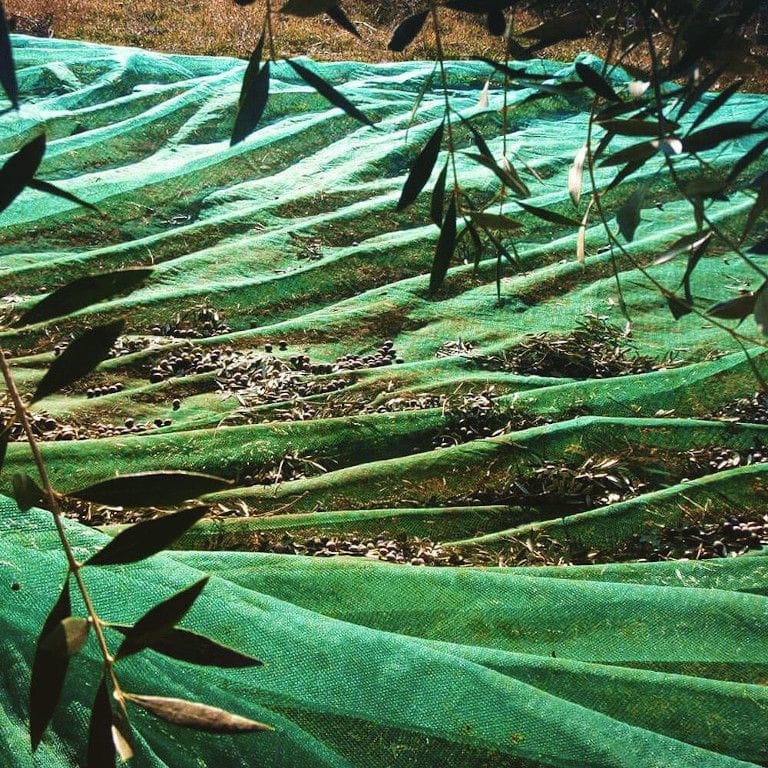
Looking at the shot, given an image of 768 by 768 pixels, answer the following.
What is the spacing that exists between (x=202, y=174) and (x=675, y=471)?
254cm

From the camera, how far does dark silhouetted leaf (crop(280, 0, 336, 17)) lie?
80 centimetres

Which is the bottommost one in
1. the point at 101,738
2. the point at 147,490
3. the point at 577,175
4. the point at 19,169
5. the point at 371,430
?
the point at 371,430

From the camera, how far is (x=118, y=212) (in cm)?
381

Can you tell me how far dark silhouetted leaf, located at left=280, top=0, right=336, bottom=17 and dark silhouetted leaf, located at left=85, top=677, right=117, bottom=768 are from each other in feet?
1.81

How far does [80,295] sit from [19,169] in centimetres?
10

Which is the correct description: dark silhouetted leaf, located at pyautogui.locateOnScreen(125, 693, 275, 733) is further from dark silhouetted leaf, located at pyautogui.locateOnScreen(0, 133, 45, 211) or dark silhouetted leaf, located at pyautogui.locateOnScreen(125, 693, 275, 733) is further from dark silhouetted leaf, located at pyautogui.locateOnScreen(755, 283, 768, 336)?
dark silhouetted leaf, located at pyautogui.locateOnScreen(755, 283, 768, 336)

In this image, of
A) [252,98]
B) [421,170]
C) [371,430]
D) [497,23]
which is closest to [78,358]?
[252,98]

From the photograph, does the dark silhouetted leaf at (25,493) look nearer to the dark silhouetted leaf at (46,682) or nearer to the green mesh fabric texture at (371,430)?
the dark silhouetted leaf at (46,682)

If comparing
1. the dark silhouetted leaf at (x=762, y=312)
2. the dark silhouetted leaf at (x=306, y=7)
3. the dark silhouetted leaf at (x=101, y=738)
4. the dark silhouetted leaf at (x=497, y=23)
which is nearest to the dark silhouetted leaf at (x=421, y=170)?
the dark silhouetted leaf at (x=497, y=23)

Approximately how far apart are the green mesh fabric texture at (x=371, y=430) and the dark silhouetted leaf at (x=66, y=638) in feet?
2.67

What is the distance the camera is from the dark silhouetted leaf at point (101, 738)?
603mm

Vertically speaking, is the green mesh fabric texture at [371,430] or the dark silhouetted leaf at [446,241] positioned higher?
the dark silhouetted leaf at [446,241]

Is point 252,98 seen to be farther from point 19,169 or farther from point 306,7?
point 19,169

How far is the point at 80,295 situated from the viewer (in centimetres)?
67
